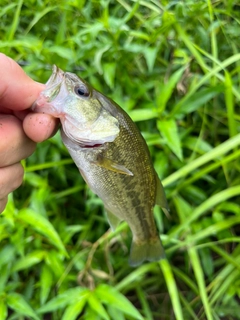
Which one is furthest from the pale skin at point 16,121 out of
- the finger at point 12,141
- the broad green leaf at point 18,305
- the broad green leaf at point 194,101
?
the broad green leaf at point 194,101

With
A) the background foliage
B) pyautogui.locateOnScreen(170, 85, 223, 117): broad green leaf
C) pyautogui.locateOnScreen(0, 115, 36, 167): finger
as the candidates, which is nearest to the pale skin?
pyautogui.locateOnScreen(0, 115, 36, 167): finger

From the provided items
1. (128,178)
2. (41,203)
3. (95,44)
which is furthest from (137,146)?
(95,44)

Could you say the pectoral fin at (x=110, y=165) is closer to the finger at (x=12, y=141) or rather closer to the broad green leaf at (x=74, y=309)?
the finger at (x=12, y=141)

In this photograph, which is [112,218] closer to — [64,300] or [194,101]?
[64,300]

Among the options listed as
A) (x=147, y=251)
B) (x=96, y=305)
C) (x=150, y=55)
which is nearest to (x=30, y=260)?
(x=96, y=305)

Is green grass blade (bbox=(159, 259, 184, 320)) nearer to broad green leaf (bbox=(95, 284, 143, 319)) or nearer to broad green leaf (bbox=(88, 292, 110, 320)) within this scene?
broad green leaf (bbox=(95, 284, 143, 319))

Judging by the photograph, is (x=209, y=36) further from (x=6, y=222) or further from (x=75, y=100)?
(x=6, y=222)
